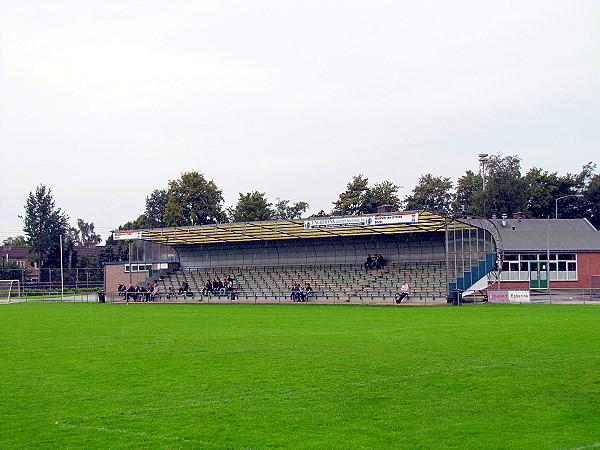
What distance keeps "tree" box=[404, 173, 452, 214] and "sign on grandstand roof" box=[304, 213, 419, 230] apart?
4513cm

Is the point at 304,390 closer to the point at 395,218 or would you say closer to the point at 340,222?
the point at 395,218

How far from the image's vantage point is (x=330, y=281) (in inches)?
2039

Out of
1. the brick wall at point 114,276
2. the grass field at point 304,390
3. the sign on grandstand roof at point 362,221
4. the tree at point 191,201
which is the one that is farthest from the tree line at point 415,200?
the grass field at point 304,390

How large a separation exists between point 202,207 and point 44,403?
239ft

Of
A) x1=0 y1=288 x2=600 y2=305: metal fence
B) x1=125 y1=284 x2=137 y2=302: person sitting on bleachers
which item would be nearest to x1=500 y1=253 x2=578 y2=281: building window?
x1=0 y1=288 x2=600 y2=305: metal fence

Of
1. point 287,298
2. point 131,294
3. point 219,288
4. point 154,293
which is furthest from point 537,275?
point 131,294

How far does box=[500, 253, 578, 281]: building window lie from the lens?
63438 mm

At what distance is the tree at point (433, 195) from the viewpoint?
90.9 meters

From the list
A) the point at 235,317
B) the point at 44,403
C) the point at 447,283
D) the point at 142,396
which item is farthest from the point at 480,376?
the point at 447,283

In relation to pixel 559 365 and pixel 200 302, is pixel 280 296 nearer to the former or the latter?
pixel 200 302

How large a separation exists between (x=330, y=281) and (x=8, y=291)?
26808 mm

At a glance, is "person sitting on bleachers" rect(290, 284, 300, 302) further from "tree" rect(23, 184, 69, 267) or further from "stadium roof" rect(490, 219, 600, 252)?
"tree" rect(23, 184, 69, 267)

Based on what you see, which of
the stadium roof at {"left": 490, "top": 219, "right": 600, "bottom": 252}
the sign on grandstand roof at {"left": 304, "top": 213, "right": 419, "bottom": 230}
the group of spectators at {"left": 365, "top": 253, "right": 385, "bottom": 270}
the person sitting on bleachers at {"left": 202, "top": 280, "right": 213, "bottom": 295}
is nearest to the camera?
the sign on grandstand roof at {"left": 304, "top": 213, "right": 419, "bottom": 230}

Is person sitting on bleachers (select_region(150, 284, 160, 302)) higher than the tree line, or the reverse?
the tree line
